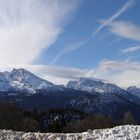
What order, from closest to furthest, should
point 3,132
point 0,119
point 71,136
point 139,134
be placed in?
point 139,134
point 71,136
point 3,132
point 0,119

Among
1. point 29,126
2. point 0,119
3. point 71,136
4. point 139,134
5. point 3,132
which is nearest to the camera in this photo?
point 139,134

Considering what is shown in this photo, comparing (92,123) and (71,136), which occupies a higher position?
(92,123)

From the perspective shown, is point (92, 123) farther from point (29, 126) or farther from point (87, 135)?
point (87, 135)

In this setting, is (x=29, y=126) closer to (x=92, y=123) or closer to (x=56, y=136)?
(x=92, y=123)

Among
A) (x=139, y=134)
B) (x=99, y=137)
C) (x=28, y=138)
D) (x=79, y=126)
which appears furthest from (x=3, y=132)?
(x=79, y=126)

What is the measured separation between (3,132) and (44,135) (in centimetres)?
299

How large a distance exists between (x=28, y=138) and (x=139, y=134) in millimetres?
6568

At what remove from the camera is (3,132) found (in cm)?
2645

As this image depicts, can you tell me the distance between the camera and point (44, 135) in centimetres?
2511

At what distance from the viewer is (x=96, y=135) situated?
23297 mm

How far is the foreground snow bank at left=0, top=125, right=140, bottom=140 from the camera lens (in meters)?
22.4

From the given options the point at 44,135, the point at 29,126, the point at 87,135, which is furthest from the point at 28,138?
the point at 29,126

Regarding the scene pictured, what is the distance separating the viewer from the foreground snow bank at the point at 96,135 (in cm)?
2236

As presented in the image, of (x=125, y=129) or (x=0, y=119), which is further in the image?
(x=0, y=119)
